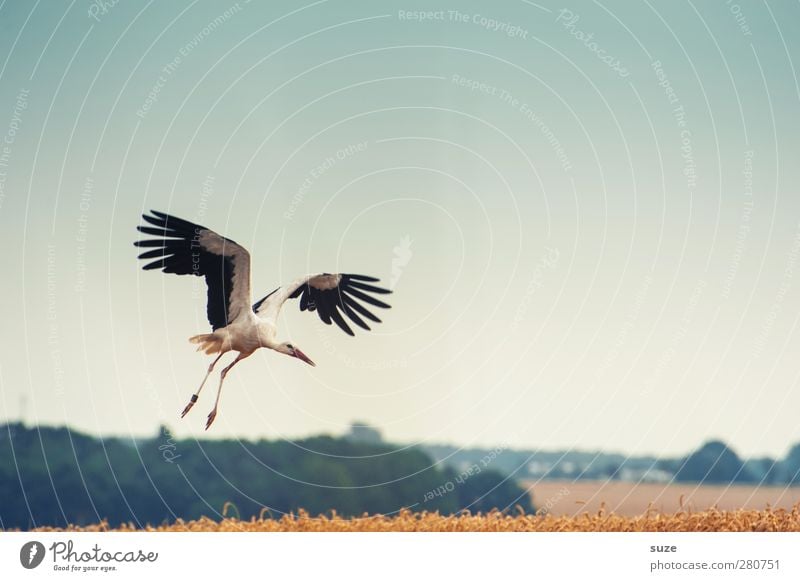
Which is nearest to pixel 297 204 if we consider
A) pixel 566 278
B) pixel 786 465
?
pixel 566 278

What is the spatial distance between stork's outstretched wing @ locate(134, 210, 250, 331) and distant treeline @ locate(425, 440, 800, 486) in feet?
4.70

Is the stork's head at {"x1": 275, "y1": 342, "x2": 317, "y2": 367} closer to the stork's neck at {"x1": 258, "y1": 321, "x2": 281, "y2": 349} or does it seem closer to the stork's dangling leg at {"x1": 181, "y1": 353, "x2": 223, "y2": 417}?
the stork's neck at {"x1": 258, "y1": 321, "x2": 281, "y2": 349}

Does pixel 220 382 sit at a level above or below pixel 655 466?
above

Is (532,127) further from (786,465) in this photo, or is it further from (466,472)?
(786,465)

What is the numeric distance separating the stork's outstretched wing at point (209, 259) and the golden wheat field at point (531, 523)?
113 centimetres

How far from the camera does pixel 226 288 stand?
604 centimetres

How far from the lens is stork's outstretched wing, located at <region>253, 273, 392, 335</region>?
618 centimetres

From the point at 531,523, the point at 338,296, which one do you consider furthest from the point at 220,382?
the point at 531,523

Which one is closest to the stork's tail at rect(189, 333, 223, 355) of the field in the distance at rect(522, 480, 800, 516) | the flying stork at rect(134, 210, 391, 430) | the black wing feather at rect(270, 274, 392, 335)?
the flying stork at rect(134, 210, 391, 430)

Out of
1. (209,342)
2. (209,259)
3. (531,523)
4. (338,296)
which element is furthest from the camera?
(338,296)

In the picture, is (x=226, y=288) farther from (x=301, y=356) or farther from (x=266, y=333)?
(x=301, y=356)

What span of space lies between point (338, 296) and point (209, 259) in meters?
0.78

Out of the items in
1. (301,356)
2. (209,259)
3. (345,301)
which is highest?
(209,259)

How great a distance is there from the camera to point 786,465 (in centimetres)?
640
